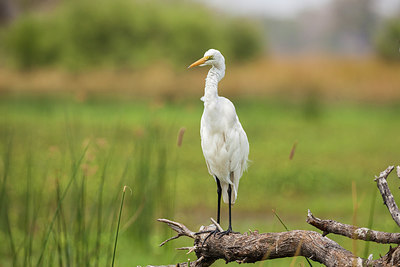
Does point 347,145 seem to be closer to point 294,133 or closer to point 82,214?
point 294,133

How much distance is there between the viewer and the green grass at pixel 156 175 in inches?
111

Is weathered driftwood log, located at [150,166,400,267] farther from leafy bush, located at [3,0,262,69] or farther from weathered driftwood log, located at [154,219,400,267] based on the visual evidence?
leafy bush, located at [3,0,262,69]

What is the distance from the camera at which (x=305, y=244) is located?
1.78 metres

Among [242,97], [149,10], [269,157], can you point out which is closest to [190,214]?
[269,157]

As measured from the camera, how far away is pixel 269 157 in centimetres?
790

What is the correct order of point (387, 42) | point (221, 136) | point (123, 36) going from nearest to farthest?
1. point (221, 136)
2. point (123, 36)
3. point (387, 42)

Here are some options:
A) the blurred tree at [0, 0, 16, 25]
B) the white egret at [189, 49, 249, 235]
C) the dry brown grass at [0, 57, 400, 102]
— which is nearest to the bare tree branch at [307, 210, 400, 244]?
the white egret at [189, 49, 249, 235]

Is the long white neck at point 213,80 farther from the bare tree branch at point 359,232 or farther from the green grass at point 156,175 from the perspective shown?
the green grass at point 156,175

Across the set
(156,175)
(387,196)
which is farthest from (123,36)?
(387,196)

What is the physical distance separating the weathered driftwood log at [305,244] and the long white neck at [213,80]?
45cm

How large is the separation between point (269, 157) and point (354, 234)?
20.6ft

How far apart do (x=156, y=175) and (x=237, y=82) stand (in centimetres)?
1029

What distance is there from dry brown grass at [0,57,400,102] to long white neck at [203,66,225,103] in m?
10.9

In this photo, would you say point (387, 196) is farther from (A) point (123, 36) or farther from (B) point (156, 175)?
(A) point (123, 36)
